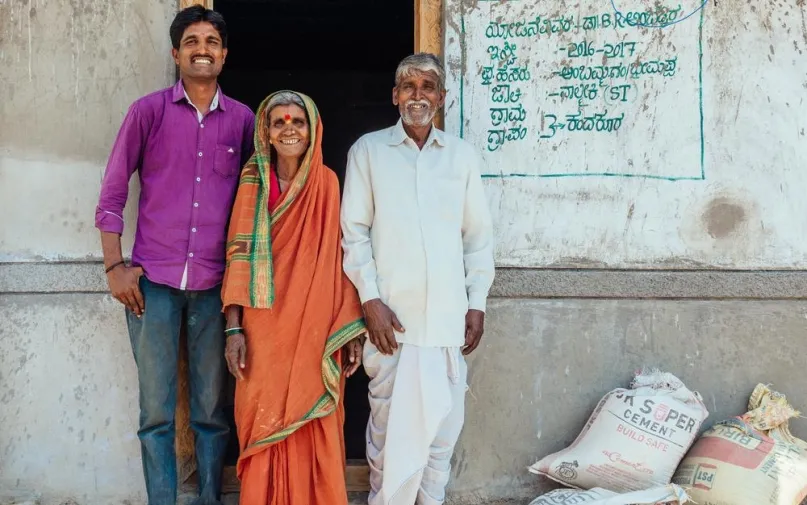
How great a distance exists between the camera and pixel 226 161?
10.4ft

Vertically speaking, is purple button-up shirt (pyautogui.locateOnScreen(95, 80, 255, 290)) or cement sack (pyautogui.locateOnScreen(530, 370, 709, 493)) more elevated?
purple button-up shirt (pyautogui.locateOnScreen(95, 80, 255, 290))

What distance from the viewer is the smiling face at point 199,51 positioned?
3.10m

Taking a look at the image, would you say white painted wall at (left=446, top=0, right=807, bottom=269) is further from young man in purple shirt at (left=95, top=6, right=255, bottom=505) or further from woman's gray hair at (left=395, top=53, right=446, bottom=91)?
young man in purple shirt at (left=95, top=6, right=255, bottom=505)

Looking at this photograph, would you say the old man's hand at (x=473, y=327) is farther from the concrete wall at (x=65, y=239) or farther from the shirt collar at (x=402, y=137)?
the concrete wall at (x=65, y=239)

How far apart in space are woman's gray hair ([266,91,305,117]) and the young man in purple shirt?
0.27 m

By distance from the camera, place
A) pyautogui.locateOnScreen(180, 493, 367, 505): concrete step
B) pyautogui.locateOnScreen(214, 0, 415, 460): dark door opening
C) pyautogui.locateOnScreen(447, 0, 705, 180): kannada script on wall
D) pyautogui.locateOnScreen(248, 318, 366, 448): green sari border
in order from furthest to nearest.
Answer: pyautogui.locateOnScreen(214, 0, 415, 460): dark door opening → pyautogui.locateOnScreen(447, 0, 705, 180): kannada script on wall → pyautogui.locateOnScreen(180, 493, 367, 505): concrete step → pyautogui.locateOnScreen(248, 318, 366, 448): green sari border

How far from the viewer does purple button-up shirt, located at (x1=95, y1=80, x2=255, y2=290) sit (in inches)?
120

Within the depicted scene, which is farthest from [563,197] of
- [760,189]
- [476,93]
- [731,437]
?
[731,437]

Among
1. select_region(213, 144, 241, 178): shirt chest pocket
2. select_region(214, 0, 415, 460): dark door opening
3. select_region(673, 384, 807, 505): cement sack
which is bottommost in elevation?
select_region(673, 384, 807, 505): cement sack

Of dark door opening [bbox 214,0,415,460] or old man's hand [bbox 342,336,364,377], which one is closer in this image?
old man's hand [bbox 342,336,364,377]

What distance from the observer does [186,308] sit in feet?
10.4

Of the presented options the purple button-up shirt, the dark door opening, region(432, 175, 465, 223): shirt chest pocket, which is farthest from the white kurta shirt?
the dark door opening

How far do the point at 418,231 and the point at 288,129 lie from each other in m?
0.65

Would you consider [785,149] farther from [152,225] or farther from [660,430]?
[152,225]
